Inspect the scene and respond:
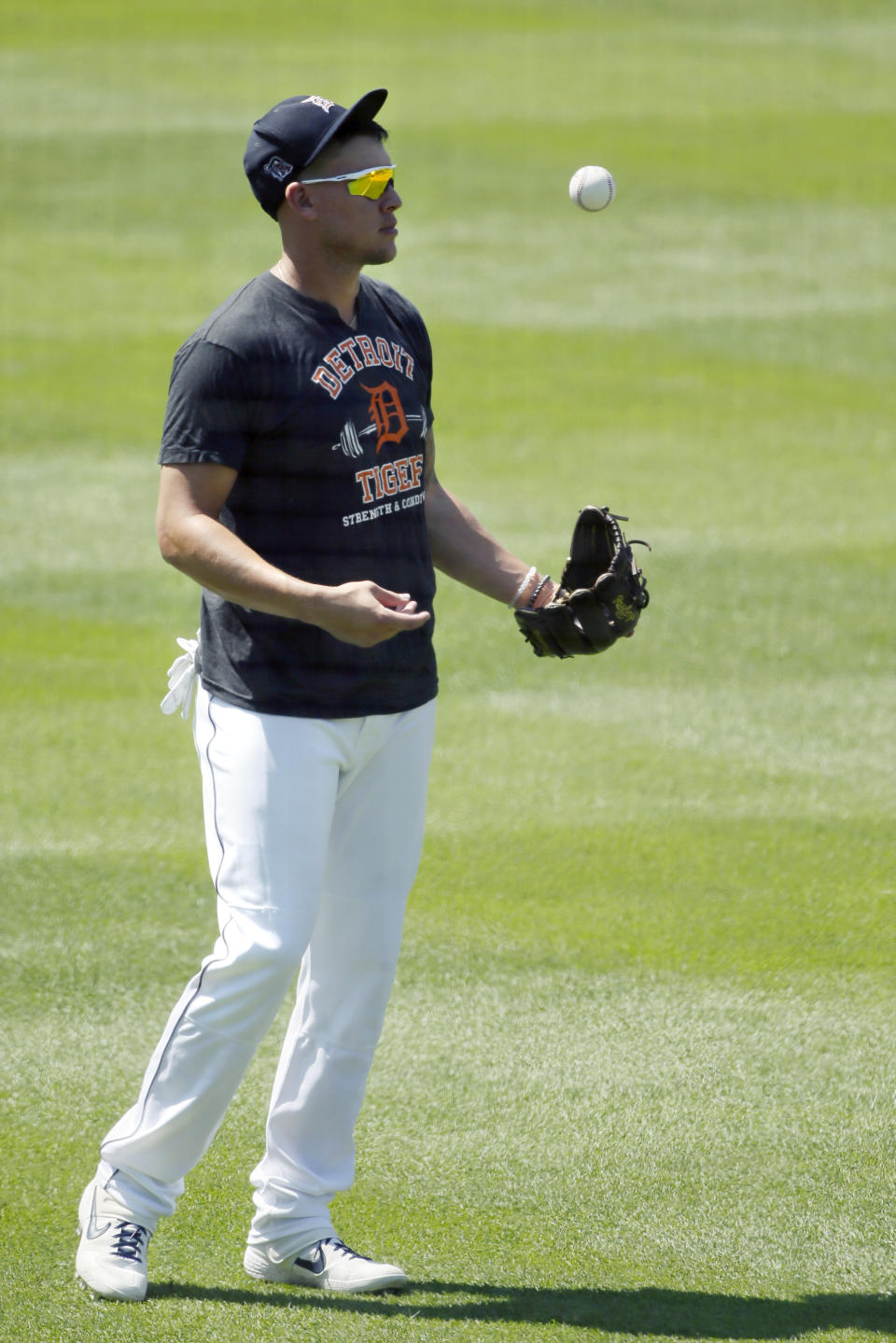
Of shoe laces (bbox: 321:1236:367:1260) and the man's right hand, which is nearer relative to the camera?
the man's right hand

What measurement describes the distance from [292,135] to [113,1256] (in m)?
2.33

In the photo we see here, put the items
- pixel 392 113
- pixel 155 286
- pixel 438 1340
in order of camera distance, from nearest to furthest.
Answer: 1. pixel 438 1340
2. pixel 155 286
3. pixel 392 113

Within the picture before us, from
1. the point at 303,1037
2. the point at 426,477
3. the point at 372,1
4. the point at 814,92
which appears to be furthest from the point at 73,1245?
the point at 372,1

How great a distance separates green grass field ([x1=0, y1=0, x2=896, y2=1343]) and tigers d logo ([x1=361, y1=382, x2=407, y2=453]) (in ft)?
5.82

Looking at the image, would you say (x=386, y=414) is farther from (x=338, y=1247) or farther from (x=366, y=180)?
(x=338, y=1247)

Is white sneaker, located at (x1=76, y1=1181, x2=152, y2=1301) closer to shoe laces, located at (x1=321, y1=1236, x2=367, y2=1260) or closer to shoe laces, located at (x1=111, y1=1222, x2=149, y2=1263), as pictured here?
shoe laces, located at (x1=111, y1=1222, x2=149, y2=1263)

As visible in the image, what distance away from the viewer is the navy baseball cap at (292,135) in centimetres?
353

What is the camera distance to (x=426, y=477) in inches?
152

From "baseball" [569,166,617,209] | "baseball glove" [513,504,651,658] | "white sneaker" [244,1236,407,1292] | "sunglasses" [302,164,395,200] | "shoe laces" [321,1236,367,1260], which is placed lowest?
"white sneaker" [244,1236,407,1292]

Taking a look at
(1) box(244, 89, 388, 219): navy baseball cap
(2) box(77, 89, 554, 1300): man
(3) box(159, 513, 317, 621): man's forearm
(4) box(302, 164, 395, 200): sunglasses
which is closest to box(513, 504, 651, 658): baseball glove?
(2) box(77, 89, 554, 1300): man

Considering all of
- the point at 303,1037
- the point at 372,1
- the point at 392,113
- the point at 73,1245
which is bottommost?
the point at 73,1245

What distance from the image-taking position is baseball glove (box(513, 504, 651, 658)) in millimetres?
3906

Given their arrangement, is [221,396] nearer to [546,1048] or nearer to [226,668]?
[226,668]

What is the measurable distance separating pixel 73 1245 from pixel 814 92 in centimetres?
1827
